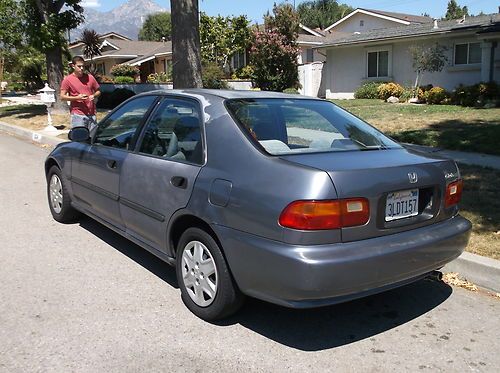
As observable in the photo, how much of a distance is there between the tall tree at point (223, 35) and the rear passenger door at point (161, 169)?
31203mm

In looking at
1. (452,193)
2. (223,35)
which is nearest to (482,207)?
(452,193)

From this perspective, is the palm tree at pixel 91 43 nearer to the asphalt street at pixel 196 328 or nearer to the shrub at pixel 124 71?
the shrub at pixel 124 71

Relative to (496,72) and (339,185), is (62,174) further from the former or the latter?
(496,72)

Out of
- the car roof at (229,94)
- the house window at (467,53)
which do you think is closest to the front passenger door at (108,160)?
the car roof at (229,94)

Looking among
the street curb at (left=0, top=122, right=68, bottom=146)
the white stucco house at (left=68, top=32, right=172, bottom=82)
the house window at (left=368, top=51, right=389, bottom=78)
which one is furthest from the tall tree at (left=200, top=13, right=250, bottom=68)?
the street curb at (left=0, top=122, right=68, bottom=146)

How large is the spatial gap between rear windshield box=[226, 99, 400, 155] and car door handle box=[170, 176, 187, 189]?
0.57 metres

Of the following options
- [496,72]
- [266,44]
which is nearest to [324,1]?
[266,44]

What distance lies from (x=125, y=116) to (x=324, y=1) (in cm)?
8321

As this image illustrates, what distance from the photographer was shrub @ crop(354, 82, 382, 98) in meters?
24.1

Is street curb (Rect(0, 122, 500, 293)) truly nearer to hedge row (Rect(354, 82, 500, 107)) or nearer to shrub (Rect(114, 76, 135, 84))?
hedge row (Rect(354, 82, 500, 107))

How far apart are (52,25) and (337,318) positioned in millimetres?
16730

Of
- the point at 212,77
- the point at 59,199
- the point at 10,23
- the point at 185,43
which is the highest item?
the point at 10,23

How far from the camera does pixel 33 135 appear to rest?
1462cm

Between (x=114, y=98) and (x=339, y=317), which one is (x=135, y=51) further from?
(x=339, y=317)
